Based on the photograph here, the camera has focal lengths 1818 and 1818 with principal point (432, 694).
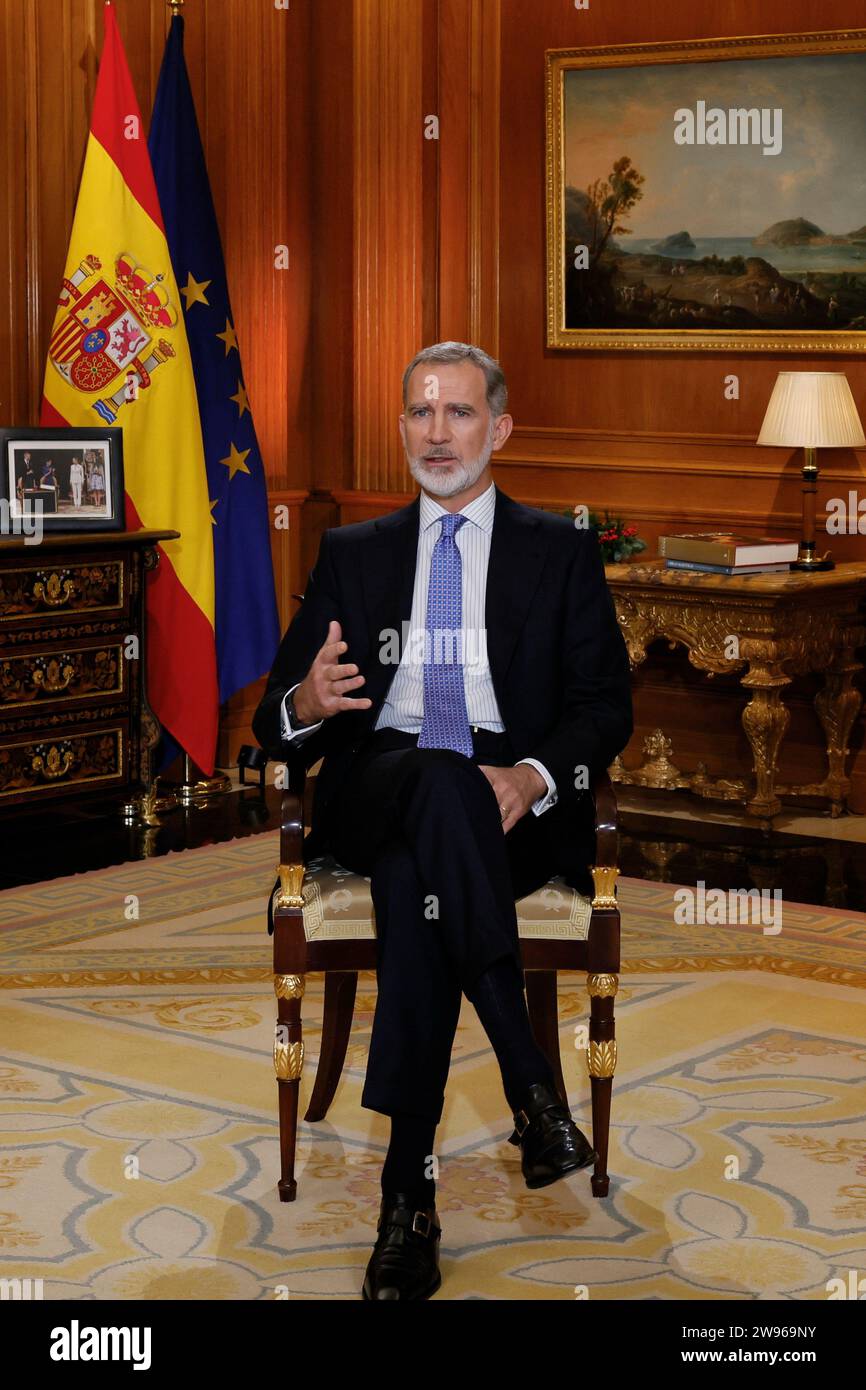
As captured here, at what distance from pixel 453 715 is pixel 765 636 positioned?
130 inches

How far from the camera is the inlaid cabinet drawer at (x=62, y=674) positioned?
20.8 ft

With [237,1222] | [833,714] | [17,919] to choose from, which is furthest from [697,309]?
[237,1222]

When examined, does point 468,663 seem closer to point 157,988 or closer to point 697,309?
point 157,988

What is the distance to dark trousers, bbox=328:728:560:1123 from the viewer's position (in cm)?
309

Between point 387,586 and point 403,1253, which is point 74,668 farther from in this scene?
point 403,1253

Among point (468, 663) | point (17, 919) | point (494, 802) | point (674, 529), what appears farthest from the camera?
point (674, 529)

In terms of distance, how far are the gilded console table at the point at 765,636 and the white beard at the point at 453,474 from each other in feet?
Answer: 10.0

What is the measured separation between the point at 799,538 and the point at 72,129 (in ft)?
10.7

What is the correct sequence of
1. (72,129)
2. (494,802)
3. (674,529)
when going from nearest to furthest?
1. (494,802)
2. (72,129)
3. (674,529)

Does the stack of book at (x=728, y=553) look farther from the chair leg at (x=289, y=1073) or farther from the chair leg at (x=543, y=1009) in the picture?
the chair leg at (x=289, y=1073)

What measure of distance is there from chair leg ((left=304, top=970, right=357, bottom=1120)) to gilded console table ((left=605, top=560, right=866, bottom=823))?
10.6 feet

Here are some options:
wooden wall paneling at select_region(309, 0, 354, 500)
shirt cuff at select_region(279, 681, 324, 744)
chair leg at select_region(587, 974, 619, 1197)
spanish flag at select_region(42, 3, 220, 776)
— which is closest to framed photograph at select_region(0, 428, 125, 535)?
spanish flag at select_region(42, 3, 220, 776)

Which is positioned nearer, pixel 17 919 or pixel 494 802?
pixel 494 802

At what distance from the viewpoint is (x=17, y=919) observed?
18.1ft
